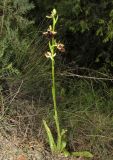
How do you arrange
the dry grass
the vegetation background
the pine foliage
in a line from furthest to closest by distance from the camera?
the pine foliage < the vegetation background < the dry grass

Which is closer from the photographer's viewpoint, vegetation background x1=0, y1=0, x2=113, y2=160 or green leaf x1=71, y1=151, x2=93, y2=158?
green leaf x1=71, y1=151, x2=93, y2=158

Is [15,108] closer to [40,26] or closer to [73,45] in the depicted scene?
[40,26]

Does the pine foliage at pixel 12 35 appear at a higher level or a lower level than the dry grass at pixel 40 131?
higher

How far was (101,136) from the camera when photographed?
3.74 m

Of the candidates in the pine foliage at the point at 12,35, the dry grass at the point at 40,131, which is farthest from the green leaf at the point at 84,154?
the pine foliage at the point at 12,35

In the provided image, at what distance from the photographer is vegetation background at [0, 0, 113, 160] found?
3711 millimetres

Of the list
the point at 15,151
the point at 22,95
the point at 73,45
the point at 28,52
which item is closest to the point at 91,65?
the point at 73,45

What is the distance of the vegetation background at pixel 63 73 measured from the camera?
3711 mm

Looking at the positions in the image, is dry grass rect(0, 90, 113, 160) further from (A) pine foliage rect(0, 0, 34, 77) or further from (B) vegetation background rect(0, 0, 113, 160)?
(A) pine foliage rect(0, 0, 34, 77)

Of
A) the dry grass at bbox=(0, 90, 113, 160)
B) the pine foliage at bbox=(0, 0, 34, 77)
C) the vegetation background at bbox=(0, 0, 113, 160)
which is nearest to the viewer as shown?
the dry grass at bbox=(0, 90, 113, 160)

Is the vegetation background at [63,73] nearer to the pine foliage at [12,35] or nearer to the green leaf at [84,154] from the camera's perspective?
the pine foliage at [12,35]

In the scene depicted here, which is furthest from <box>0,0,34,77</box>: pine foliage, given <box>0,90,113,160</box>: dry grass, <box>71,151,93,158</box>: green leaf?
<box>71,151,93,158</box>: green leaf

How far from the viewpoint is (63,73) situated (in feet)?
14.4

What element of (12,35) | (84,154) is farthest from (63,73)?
(84,154)
